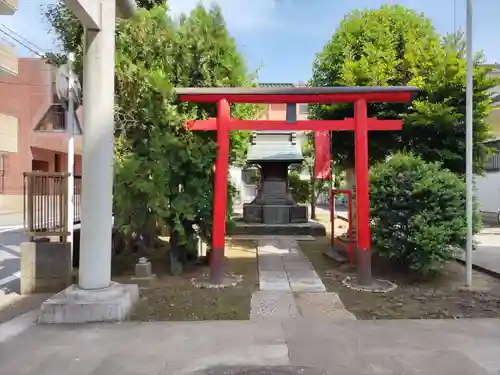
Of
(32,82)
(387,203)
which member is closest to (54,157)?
(32,82)

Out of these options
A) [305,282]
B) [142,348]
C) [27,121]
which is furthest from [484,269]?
[27,121]

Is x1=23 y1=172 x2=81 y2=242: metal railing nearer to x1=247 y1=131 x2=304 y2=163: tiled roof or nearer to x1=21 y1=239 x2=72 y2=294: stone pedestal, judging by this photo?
x1=21 y1=239 x2=72 y2=294: stone pedestal

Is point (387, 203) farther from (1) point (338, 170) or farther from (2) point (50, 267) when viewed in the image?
(1) point (338, 170)

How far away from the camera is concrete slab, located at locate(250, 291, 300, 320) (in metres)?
5.45

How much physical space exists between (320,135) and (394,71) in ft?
16.2

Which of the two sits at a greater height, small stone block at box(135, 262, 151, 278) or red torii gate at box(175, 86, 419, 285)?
red torii gate at box(175, 86, 419, 285)

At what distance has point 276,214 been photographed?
46.1 ft

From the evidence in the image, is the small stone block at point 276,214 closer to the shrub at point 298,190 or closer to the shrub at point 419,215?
the shrub at point 298,190

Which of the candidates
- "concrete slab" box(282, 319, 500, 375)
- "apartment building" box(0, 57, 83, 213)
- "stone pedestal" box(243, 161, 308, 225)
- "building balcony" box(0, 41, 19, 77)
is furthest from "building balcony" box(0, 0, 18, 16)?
"concrete slab" box(282, 319, 500, 375)

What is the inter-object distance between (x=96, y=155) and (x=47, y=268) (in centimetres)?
247

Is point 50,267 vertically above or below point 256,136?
below

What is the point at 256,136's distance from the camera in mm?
15680

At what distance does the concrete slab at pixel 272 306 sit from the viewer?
5.45 metres

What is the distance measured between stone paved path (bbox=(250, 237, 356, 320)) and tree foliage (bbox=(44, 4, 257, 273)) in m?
1.61
